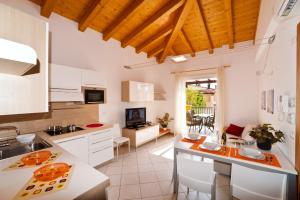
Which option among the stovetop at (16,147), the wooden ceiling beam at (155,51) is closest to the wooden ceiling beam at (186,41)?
the wooden ceiling beam at (155,51)

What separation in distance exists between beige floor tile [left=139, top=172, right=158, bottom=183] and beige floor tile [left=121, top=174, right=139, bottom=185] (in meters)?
0.09

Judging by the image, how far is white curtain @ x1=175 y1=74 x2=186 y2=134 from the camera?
5.17 metres

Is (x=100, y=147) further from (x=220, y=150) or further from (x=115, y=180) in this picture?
(x=220, y=150)

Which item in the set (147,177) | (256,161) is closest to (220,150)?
(256,161)

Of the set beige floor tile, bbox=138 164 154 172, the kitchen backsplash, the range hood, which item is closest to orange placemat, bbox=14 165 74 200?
the range hood

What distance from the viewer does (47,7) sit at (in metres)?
2.44

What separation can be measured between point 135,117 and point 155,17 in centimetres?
278

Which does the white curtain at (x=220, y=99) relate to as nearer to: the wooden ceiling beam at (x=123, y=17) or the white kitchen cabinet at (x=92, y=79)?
the wooden ceiling beam at (x=123, y=17)

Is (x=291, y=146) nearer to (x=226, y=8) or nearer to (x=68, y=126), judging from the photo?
(x=226, y=8)

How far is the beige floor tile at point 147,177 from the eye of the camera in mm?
2461

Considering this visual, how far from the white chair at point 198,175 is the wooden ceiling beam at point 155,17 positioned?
2.98 metres

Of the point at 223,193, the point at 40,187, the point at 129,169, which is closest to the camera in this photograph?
the point at 40,187

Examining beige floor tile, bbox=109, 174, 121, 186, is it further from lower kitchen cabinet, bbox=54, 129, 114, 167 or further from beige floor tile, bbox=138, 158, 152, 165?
beige floor tile, bbox=138, 158, 152, 165

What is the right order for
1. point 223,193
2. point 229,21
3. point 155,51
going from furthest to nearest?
point 155,51 → point 229,21 → point 223,193
